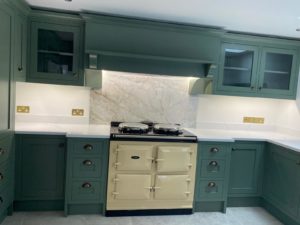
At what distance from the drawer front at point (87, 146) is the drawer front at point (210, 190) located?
3.90 ft

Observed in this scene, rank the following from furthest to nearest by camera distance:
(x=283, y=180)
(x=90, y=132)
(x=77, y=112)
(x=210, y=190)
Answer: (x=77, y=112) < (x=210, y=190) < (x=283, y=180) < (x=90, y=132)

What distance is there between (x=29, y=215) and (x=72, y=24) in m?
2.06

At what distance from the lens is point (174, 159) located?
2.79 m

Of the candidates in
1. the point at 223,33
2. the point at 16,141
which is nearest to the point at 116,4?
the point at 223,33

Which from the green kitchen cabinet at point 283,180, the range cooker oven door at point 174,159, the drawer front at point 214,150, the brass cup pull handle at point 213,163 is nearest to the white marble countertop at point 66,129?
the range cooker oven door at point 174,159

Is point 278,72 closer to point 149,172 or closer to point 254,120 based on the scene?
point 254,120

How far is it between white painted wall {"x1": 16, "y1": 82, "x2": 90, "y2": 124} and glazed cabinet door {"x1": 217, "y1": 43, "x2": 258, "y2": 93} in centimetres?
170

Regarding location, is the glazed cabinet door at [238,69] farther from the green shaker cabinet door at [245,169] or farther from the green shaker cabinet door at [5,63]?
the green shaker cabinet door at [5,63]

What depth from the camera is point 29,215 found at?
269cm

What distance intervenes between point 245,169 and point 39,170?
7.58 ft

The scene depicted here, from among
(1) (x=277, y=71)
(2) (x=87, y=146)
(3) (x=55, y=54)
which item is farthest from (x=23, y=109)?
(1) (x=277, y=71)

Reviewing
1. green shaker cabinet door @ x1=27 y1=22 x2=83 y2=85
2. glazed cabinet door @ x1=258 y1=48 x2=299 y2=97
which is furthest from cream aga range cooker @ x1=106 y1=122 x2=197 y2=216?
glazed cabinet door @ x1=258 y1=48 x2=299 y2=97

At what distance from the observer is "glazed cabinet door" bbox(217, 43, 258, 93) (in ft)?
10.5

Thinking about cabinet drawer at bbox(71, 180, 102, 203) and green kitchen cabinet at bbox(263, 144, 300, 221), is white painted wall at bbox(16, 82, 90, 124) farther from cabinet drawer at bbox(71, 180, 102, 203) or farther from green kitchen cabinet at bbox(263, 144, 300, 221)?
green kitchen cabinet at bbox(263, 144, 300, 221)
